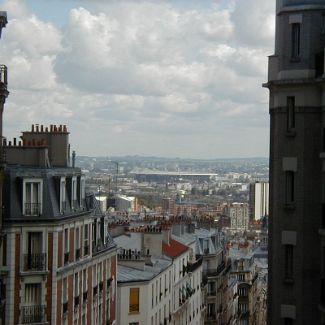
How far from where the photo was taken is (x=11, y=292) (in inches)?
1451

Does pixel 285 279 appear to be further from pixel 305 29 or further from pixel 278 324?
pixel 305 29

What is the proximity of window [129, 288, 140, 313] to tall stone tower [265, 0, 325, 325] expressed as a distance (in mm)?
30282

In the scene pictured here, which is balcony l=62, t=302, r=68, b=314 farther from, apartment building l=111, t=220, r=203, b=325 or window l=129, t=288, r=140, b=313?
window l=129, t=288, r=140, b=313

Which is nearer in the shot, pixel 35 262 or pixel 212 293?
pixel 35 262

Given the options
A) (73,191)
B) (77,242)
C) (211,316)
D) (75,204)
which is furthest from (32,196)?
(211,316)

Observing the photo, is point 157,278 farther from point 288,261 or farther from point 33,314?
point 288,261

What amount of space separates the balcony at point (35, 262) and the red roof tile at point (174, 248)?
2625 centimetres

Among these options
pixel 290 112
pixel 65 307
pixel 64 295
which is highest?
pixel 290 112

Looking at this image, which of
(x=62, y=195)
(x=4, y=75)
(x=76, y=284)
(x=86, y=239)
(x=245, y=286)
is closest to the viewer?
(x=4, y=75)

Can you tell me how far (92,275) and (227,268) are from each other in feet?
153

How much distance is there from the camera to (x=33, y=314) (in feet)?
123

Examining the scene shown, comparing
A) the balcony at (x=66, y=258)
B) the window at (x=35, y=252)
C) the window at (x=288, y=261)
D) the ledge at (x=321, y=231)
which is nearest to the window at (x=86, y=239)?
the balcony at (x=66, y=258)

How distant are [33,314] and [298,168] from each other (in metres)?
18.1

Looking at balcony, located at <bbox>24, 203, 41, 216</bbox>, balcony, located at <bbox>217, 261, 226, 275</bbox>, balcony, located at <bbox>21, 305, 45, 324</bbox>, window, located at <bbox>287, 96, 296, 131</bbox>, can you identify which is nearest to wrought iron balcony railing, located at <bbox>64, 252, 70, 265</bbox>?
balcony, located at <bbox>21, 305, 45, 324</bbox>
